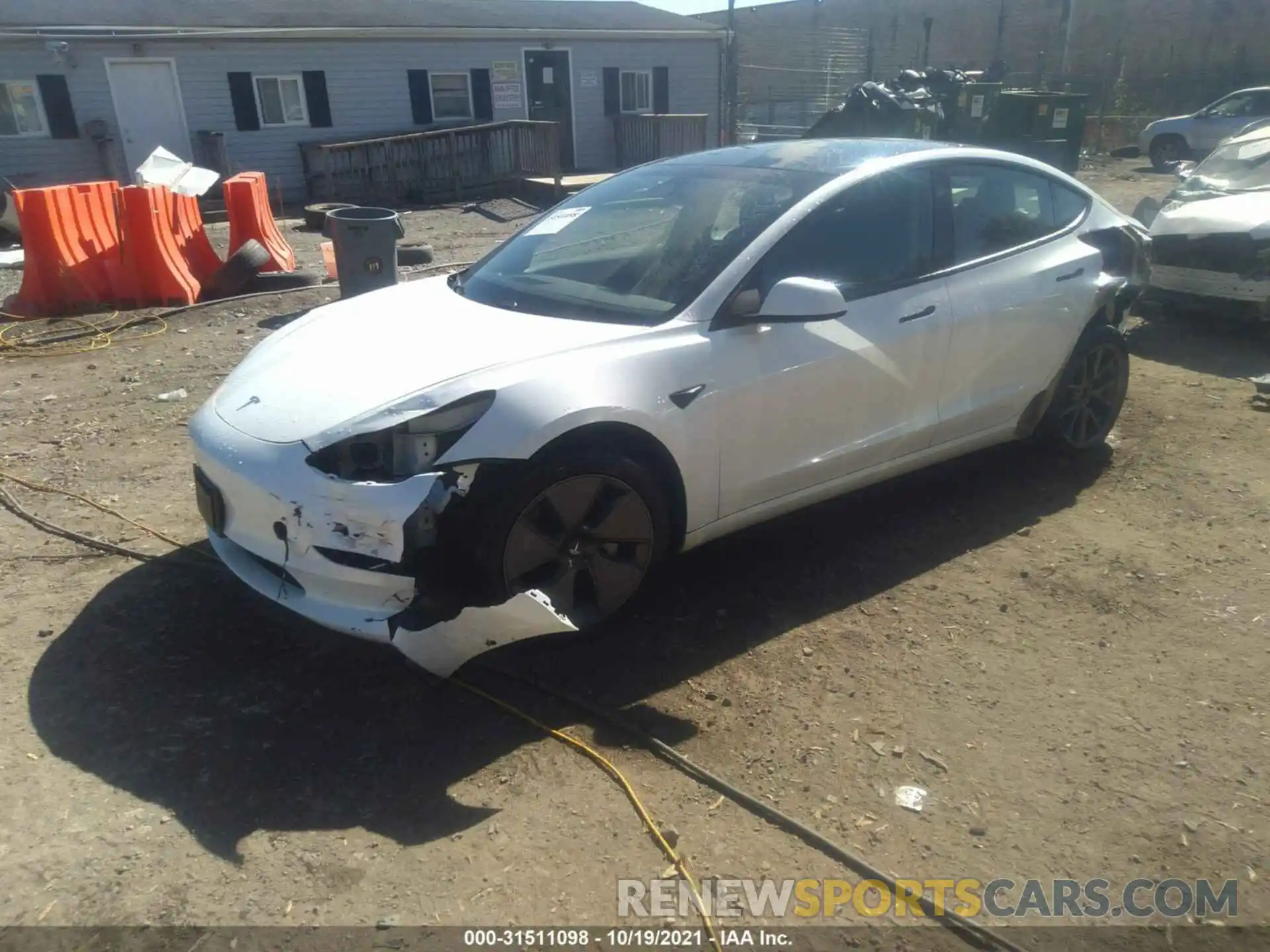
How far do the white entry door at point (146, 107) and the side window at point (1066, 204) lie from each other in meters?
18.1

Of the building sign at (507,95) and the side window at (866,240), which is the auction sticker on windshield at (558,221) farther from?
the building sign at (507,95)

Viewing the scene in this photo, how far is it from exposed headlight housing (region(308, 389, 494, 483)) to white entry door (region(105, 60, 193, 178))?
60.0ft

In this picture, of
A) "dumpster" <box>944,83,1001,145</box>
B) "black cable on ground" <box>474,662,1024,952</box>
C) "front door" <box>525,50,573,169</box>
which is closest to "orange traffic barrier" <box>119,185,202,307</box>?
"black cable on ground" <box>474,662,1024,952</box>

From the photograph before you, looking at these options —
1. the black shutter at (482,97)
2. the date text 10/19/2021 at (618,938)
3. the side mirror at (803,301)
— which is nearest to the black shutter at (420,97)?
the black shutter at (482,97)

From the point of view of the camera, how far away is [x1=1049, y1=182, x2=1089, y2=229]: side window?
16.1 feet

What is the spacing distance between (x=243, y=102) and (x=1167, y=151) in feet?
65.9

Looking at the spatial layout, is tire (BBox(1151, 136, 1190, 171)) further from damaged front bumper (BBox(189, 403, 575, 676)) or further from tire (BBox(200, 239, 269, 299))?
damaged front bumper (BBox(189, 403, 575, 676))

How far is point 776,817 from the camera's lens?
277cm

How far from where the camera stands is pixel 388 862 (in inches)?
102

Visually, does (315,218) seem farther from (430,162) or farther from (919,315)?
(919,315)

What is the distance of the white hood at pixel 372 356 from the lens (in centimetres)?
316

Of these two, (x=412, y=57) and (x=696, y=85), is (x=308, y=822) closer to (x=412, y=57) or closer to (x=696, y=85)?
(x=412, y=57)

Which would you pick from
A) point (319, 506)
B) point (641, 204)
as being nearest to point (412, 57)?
point (641, 204)

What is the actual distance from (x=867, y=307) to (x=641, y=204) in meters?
1.13
